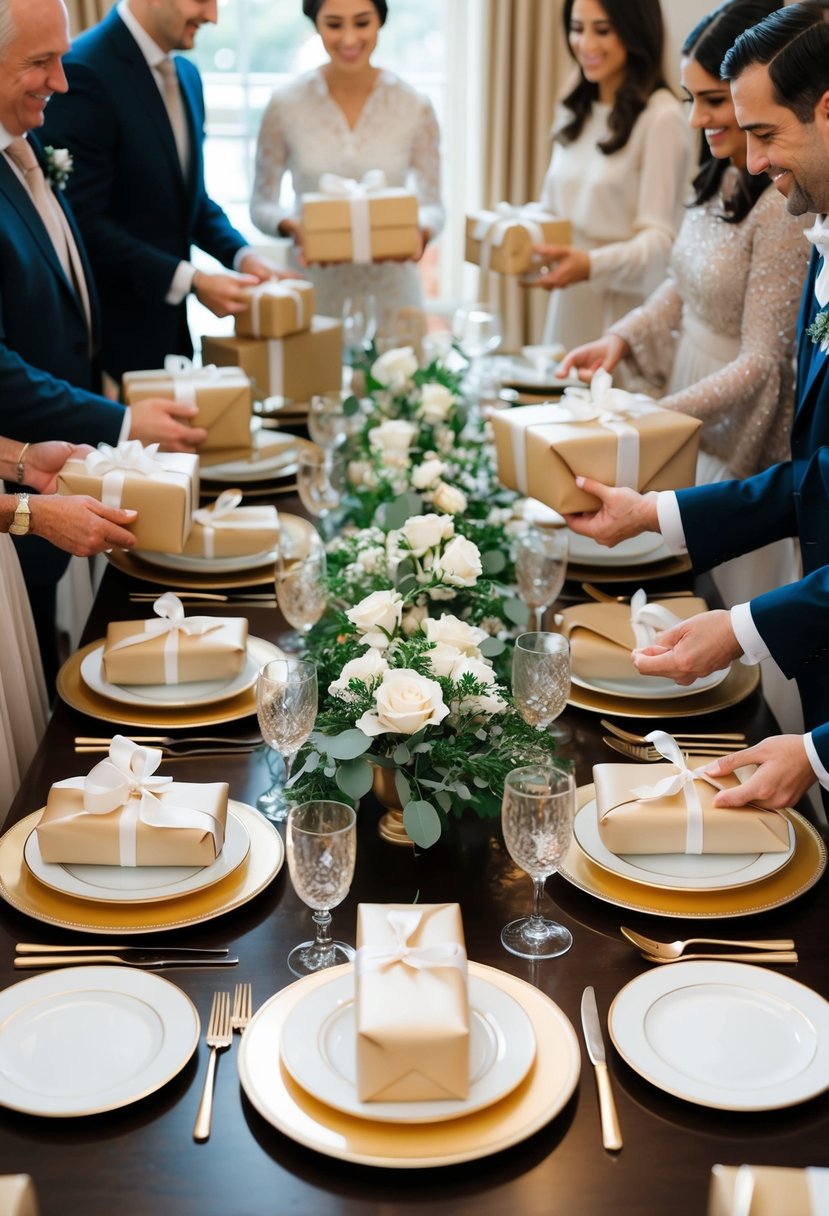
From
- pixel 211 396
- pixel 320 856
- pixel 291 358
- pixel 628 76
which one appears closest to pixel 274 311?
pixel 291 358

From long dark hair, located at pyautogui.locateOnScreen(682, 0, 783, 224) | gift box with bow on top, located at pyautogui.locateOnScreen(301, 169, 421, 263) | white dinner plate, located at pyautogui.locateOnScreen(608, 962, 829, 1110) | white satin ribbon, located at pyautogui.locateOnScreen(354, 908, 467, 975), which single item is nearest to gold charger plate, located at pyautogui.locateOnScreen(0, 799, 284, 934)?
white satin ribbon, located at pyautogui.locateOnScreen(354, 908, 467, 975)

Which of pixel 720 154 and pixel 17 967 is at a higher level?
pixel 720 154

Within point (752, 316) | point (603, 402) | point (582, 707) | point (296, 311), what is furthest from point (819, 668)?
point (296, 311)

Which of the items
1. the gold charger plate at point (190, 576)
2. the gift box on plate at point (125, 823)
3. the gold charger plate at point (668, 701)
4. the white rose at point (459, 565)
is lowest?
the gold charger plate at point (190, 576)

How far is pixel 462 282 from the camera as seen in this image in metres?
6.60

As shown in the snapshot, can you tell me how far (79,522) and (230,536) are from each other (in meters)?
0.40

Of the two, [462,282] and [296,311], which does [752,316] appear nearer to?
[296,311]

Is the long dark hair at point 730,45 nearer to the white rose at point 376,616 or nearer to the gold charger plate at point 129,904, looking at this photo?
the white rose at point 376,616

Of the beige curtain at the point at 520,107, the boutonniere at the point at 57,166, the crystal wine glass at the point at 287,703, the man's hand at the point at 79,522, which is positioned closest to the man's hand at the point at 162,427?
the man's hand at the point at 79,522

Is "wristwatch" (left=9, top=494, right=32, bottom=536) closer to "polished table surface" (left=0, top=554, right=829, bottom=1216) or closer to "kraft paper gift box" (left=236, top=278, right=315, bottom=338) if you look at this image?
"polished table surface" (left=0, top=554, right=829, bottom=1216)

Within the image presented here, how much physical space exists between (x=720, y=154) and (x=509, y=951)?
6.07ft

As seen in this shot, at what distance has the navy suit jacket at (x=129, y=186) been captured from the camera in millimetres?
3217

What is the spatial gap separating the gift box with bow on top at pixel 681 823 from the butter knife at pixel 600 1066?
0.24m

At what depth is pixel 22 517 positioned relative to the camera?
77.8 inches
